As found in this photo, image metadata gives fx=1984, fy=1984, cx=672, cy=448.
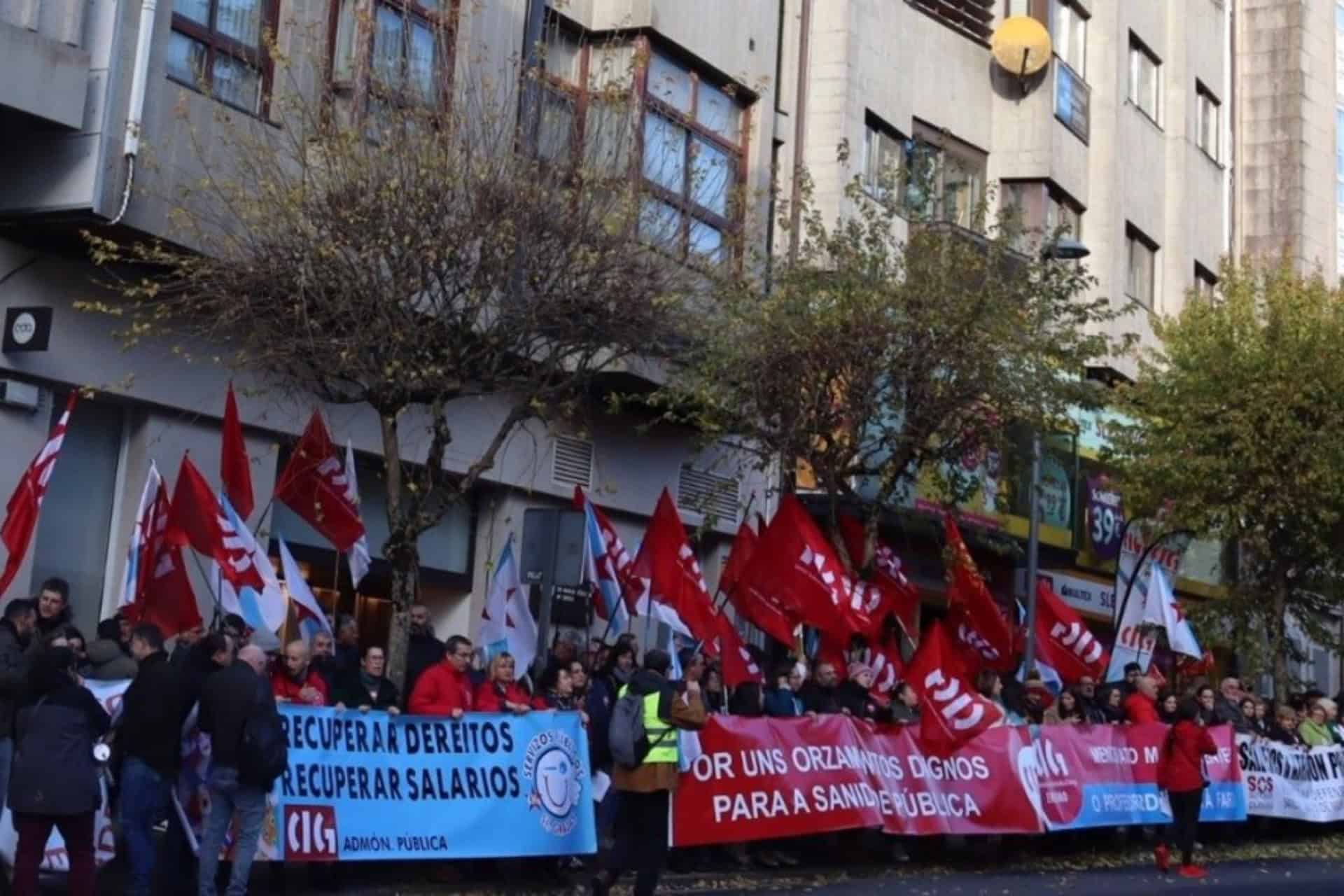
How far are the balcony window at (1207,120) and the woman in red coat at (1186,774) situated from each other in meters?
19.6

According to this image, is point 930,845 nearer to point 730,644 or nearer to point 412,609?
point 730,644

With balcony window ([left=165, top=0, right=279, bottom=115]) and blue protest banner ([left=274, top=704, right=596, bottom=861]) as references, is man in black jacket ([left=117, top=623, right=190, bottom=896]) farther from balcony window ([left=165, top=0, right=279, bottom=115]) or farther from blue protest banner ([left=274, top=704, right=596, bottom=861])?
balcony window ([left=165, top=0, right=279, bottom=115])

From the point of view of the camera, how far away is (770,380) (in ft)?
63.0

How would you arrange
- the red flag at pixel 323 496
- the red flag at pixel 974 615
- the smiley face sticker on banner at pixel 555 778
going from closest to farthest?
1. the smiley face sticker on banner at pixel 555 778
2. the red flag at pixel 323 496
3. the red flag at pixel 974 615

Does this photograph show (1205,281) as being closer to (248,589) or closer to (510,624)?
(510,624)

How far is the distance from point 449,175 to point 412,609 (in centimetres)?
331

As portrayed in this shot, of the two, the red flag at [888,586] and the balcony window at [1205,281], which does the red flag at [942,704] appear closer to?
the red flag at [888,586]

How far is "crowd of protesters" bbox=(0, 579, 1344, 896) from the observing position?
11.2m

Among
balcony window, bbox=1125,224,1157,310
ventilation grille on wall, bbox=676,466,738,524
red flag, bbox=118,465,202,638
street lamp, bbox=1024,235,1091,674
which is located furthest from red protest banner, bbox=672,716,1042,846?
balcony window, bbox=1125,224,1157,310

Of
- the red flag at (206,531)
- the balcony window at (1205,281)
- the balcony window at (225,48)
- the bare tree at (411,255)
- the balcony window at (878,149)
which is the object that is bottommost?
the red flag at (206,531)

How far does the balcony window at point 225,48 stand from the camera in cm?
1631

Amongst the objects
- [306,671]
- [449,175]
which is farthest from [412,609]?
[449,175]

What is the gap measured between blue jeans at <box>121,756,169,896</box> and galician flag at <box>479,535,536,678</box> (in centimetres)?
505

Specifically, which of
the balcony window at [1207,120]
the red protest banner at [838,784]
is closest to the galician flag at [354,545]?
the red protest banner at [838,784]
